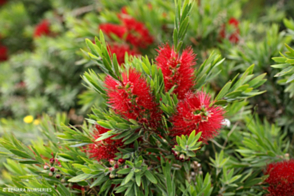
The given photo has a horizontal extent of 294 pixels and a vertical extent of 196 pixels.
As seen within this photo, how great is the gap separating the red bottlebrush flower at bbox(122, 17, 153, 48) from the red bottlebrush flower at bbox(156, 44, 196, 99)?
503mm

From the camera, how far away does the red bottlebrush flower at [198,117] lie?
443mm

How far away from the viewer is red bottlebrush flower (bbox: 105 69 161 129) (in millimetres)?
452

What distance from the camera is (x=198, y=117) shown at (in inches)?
17.4

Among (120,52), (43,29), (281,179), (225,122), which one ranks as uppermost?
(43,29)

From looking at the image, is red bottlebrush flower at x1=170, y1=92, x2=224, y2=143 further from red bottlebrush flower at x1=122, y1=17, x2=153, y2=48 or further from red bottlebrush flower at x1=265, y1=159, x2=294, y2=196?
red bottlebrush flower at x1=122, y1=17, x2=153, y2=48

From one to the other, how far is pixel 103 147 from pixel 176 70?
245 mm

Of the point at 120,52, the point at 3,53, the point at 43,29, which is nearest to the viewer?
the point at 120,52

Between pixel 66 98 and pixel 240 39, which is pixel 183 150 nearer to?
pixel 240 39

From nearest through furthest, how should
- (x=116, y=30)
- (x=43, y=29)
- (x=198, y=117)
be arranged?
(x=198, y=117) < (x=116, y=30) < (x=43, y=29)

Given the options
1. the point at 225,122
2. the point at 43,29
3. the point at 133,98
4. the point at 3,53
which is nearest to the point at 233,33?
the point at 225,122

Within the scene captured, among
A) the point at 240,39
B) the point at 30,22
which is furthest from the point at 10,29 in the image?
the point at 240,39

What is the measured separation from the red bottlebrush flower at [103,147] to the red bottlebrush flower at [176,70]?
0.18m

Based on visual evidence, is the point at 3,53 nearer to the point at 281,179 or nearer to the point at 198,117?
the point at 198,117

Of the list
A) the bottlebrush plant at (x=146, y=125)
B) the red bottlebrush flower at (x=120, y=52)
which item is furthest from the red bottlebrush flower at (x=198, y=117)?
the red bottlebrush flower at (x=120, y=52)
